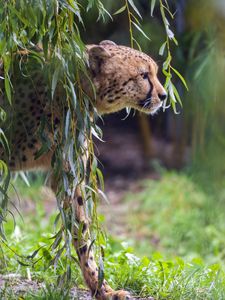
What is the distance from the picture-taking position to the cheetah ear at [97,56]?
14.2 ft

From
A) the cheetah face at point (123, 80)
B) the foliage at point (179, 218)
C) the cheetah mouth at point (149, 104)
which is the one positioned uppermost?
the cheetah face at point (123, 80)

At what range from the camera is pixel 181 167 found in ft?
30.3

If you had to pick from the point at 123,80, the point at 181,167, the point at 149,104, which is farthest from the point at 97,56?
the point at 181,167

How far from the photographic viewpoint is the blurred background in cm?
657

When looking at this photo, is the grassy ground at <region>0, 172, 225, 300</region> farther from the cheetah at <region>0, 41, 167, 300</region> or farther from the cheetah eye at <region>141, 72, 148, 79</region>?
the cheetah eye at <region>141, 72, 148, 79</region>

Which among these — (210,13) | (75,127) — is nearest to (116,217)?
(210,13)

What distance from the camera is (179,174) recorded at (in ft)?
28.9

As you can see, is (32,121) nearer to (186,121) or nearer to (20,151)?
(20,151)

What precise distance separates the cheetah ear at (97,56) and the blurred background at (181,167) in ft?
5.50

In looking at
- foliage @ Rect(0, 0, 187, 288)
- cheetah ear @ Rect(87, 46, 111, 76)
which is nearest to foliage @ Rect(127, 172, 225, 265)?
cheetah ear @ Rect(87, 46, 111, 76)

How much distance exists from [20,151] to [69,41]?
109 centimetres

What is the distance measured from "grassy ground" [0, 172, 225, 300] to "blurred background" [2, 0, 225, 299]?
0.01m

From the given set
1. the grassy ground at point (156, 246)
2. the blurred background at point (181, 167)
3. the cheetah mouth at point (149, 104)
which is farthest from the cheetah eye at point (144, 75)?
the blurred background at point (181, 167)

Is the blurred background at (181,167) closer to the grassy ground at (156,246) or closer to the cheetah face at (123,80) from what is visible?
the grassy ground at (156,246)
